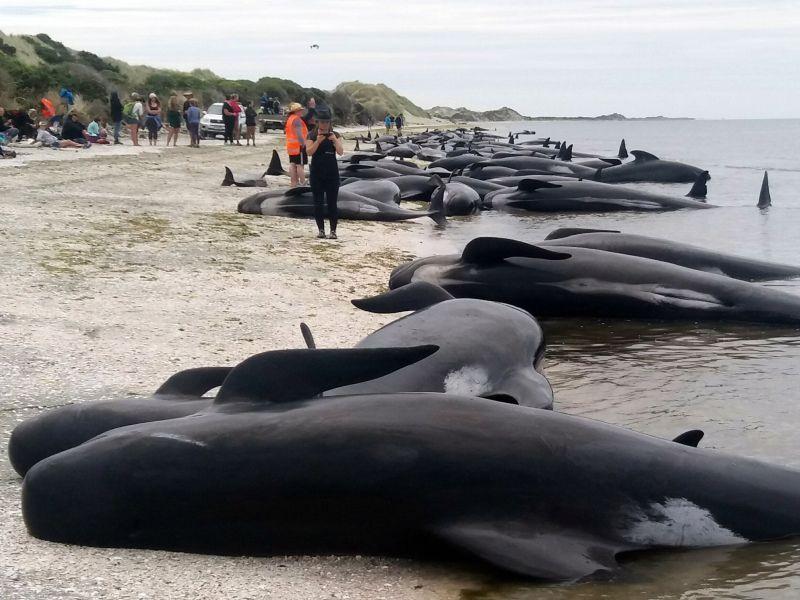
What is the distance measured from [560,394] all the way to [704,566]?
8.67 feet

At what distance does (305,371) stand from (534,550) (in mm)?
1171

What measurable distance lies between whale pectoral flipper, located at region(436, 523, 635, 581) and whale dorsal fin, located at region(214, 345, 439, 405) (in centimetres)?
70

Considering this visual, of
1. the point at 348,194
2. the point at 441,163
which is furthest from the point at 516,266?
the point at 441,163

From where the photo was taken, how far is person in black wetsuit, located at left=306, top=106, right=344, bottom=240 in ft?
41.4

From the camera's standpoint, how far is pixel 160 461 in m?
3.83

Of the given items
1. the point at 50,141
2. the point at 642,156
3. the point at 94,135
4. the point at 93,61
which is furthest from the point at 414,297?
the point at 93,61

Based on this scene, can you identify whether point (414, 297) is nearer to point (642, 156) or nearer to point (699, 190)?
point (699, 190)

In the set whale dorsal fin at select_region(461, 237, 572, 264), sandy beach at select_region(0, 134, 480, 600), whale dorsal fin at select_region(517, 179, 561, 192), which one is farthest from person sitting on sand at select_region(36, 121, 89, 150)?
whale dorsal fin at select_region(461, 237, 572, 264)

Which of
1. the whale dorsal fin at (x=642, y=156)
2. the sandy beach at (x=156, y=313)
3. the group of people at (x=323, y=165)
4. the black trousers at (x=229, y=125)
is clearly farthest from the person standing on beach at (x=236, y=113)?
the group of people at (x=323, y=165)

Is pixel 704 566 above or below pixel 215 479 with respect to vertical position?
below

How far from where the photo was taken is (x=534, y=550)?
12.2 ft

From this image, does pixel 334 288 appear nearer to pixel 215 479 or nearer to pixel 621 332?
pixel 621 332

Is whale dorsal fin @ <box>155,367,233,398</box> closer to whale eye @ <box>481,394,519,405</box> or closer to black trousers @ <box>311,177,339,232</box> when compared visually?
whale eye @ <box>481,394,519,405</box>

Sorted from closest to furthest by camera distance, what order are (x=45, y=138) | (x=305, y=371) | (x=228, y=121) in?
(x=305, y=371), (x=45, y=138), (x=228, y=121)
